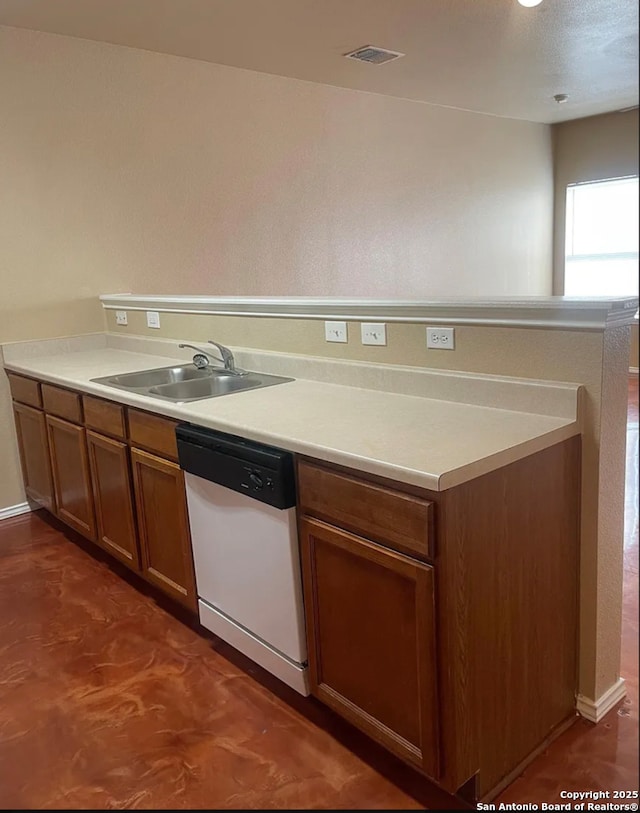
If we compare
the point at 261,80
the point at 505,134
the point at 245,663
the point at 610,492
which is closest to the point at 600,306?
the point at 610,492

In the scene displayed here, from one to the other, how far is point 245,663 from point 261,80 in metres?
3.63

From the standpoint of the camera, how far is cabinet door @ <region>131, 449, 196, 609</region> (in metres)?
2.29

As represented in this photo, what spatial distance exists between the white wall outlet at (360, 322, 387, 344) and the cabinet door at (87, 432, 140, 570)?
39.4 inches

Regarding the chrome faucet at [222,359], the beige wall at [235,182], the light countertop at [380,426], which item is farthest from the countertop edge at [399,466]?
the beige wall at [235,182]

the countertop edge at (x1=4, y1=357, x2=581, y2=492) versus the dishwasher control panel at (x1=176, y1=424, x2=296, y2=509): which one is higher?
the countertop edge at (x1=4, y1=357, x2=581, y2=492)

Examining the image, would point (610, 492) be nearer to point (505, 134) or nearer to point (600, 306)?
point (600, 306)

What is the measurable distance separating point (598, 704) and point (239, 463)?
3.96 feet

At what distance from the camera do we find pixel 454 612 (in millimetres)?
1456

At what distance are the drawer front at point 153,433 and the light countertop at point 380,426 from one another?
46mm

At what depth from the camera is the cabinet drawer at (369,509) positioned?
1.43 metres

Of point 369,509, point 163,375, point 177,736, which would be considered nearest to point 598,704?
point 369,509

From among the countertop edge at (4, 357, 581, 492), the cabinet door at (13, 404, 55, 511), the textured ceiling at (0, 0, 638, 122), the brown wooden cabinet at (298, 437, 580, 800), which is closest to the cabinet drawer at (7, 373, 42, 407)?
the cabinet door at (13, 404, 55, 511)

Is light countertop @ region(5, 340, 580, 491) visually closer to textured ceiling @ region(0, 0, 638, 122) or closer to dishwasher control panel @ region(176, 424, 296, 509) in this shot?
dishwasher control panel @ region(176, 424, 296, 509)

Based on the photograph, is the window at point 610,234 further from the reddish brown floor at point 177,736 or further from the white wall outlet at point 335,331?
the white wall outlet at point 335,331
